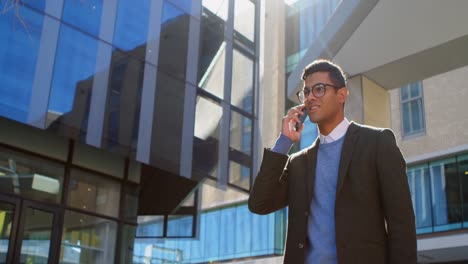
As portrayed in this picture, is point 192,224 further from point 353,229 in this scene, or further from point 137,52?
point 353,229

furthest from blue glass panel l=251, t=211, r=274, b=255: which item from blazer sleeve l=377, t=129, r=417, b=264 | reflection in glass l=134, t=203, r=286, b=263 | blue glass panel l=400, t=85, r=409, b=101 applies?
blazer sleeve l=377, t=129, r=417, b=264

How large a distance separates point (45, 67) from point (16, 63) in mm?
552

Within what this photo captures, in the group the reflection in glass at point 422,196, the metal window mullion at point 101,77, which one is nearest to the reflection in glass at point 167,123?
the metal window mullion at point 101,77

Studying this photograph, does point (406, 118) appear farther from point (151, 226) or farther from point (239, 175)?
point (239, 175)

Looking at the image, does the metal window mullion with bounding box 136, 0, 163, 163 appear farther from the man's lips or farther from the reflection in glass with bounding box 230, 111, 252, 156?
the man's lips

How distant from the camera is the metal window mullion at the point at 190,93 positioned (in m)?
13.0

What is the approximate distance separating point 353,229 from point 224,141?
1179 cm

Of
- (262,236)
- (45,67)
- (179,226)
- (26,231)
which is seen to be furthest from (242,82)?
(262,236)

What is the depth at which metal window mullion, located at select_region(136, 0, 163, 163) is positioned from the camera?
39.8 ft

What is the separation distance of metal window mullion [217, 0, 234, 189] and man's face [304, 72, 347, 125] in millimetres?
11183

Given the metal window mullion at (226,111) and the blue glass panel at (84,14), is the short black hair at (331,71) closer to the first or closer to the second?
the blue glass panel at (84,14)

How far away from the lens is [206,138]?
13.6 meters

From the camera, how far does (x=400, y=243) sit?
2.34m

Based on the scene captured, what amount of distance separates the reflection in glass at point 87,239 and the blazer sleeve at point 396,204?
10437mm
